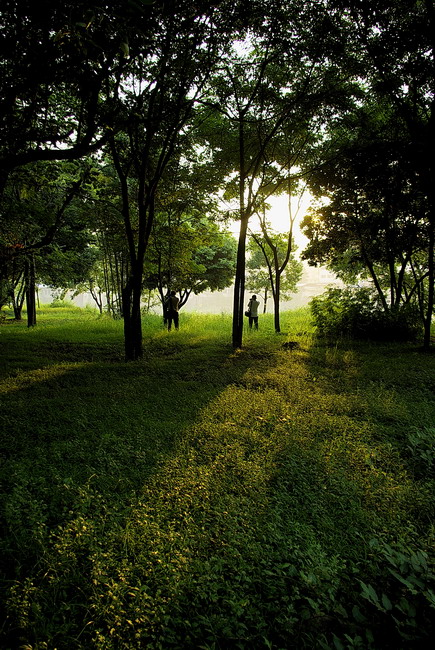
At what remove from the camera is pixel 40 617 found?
6.71 ft

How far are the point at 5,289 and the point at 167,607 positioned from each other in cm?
1748

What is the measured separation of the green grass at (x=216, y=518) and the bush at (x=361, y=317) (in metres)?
7.13

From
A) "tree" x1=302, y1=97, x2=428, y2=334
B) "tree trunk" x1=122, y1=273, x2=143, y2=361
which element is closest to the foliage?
"tree" x1=302, y1=97, x2=428, y2=334

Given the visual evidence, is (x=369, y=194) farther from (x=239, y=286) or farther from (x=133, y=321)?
(x=133, y=321)

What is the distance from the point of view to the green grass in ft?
6.94

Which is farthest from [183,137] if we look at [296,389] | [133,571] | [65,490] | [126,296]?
[133,571]

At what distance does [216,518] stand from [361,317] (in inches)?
501

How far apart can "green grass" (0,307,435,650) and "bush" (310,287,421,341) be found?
713 cm

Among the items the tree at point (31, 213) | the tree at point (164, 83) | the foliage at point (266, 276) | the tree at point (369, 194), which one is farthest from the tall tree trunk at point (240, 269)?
the foliage at point (266, 276)

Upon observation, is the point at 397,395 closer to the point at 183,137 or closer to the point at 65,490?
the point at 65,490

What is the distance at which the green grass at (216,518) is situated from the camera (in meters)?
2.12

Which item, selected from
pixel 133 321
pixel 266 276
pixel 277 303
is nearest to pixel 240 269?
pixel 133 321

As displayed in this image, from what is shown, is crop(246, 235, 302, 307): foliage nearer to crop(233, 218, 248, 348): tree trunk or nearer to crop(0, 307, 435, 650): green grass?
crop(233, 218, 248, 348): tree trunk

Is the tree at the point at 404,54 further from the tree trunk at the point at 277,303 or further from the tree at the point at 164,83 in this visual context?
the tree trunk at the point at 277,303
